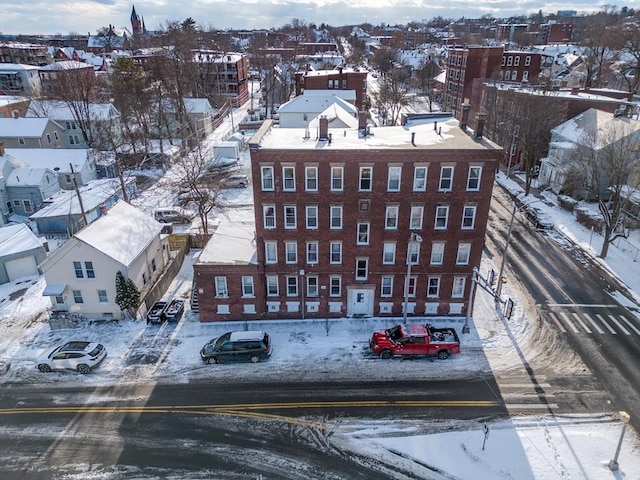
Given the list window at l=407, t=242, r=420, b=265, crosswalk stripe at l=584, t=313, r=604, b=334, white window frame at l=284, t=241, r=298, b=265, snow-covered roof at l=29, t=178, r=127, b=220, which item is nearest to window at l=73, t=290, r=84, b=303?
white window frame at l=284, t=241, r=298, b=265

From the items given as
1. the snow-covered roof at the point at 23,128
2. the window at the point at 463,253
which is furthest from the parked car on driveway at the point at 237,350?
the snow-covered roof at the point at 23,128

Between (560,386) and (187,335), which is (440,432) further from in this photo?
(187,335)

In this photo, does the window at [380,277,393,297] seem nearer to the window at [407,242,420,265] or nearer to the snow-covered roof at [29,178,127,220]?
the window at [407,242,420,265]

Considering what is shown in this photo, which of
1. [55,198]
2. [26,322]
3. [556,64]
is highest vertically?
[556,64]

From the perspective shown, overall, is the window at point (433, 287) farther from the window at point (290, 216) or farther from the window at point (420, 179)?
the window at point (290, 216)

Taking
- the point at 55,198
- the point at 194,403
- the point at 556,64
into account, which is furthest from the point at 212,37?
the point at 194,403

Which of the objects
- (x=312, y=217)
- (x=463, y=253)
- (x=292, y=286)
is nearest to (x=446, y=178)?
(x=463, y=253)
